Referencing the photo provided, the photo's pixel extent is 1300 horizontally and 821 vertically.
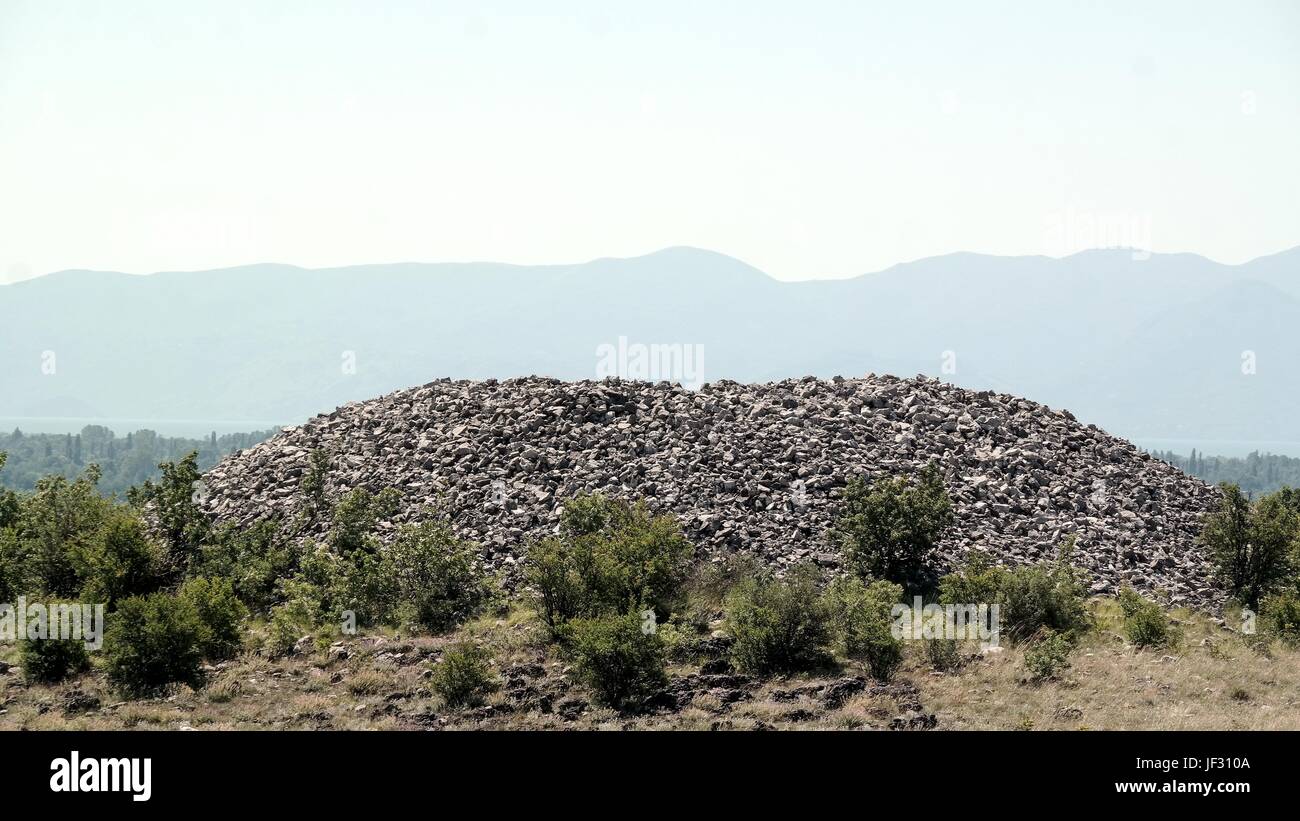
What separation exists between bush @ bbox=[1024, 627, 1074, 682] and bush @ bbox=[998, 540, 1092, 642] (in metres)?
2.12

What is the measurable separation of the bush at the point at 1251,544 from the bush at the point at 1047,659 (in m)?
9.12

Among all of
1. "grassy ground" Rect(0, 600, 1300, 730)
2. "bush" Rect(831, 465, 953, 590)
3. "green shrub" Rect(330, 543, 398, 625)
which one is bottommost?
"grassy ground" Rect(0, 600, 1300, 730)

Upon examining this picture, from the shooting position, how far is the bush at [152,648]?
17.4m

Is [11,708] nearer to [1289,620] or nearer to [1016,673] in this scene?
[1016,673]

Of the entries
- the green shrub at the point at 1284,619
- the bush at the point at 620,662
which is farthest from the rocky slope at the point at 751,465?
the bush at the point at 620,662

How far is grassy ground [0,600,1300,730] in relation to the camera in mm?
15898

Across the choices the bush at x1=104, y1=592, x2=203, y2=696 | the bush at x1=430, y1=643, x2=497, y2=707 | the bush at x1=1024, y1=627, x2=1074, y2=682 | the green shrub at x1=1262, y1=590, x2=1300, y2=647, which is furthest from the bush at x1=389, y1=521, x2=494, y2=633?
the green shrub at x1=1262, y1=590, x2=1300, y2=647

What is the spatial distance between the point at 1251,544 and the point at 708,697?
51.6ft

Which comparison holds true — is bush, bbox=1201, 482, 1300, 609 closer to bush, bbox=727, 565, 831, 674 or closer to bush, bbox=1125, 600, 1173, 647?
bush, bbox=1125, 600, 1173, 647

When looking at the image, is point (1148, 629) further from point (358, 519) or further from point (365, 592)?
point (358, 519)

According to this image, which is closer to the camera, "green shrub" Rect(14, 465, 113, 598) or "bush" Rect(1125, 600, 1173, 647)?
"bush" Rect(1125, 600, 1173, 647)

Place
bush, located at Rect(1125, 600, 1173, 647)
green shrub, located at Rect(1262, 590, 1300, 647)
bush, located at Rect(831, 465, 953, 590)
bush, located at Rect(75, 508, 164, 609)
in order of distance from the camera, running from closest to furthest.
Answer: bush, located at Rect(1125, 600, 1173, 647), green shrub, located at Rect(1262, 590, 1300, 647), bush, located at Rect(75, 508, 164, 609), bush, located at Rect(831, 465, 953, 590)

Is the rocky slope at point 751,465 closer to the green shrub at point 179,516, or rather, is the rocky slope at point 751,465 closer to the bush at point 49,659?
the green shrub at point 179,516
